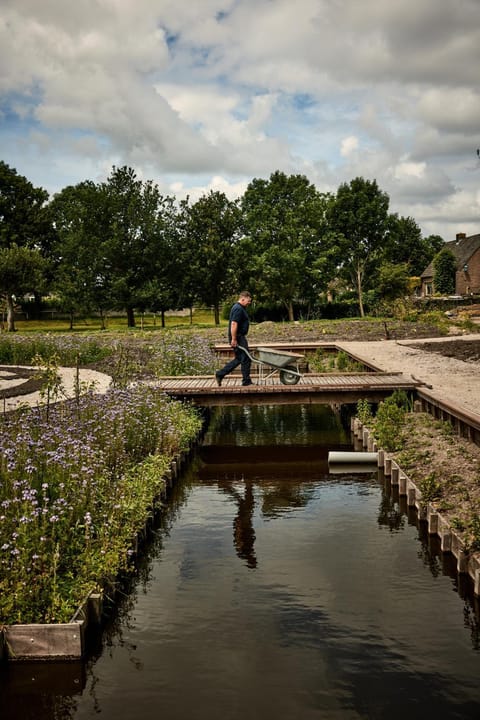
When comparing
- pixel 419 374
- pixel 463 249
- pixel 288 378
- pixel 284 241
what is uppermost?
pixel 463 249

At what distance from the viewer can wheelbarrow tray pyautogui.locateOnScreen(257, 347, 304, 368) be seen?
42.9 ft

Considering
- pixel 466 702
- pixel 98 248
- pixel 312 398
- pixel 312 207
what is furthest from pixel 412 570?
pixel 312 207

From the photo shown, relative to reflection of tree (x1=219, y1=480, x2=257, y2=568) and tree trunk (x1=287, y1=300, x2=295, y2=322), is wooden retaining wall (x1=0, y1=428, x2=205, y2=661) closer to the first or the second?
reflection of tree (x1=219, y1=480, x2=257, y2=568)

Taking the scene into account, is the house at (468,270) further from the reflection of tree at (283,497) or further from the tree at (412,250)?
the reflection of tree at (283,497)

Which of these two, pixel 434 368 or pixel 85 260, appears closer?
pixel 434 368

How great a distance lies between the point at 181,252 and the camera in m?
49.1

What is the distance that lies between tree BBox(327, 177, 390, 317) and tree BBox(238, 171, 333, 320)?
150 centimetres

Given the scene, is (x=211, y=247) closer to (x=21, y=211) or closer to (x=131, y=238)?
(x=131, y=238)

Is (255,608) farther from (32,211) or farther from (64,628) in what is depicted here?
(32,211)

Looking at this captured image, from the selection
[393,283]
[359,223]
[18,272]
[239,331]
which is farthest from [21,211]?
[239,331]

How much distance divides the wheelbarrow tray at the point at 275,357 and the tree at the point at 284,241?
114 ft

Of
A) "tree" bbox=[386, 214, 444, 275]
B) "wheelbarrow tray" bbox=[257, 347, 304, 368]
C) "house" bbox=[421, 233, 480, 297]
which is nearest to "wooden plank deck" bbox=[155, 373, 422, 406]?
"wheelbarrow tray" bbox=[257, 347, 304, 368]

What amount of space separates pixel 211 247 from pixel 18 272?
42.7 feet

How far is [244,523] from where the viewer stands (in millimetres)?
8664
